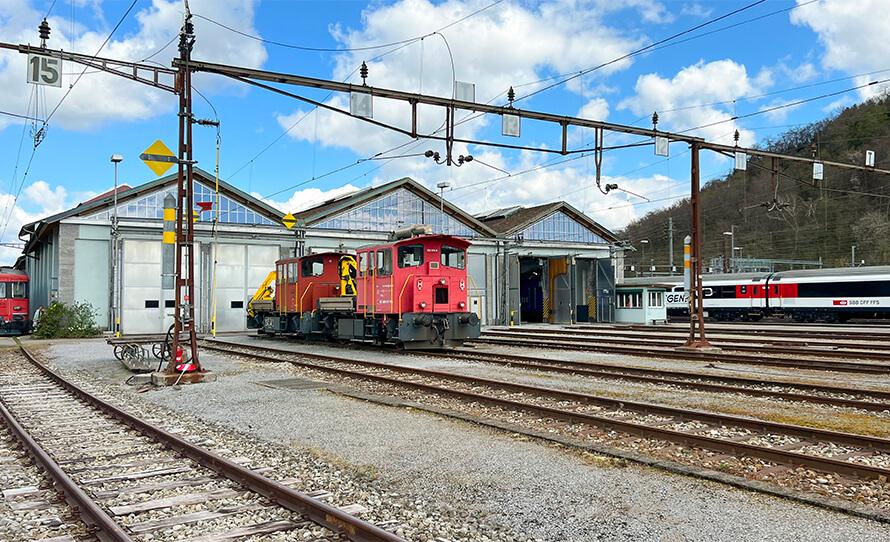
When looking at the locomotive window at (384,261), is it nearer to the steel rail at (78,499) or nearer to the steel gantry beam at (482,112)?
the steel gantry beam at (482,112)

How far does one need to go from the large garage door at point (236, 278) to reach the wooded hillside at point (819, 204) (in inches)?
1188

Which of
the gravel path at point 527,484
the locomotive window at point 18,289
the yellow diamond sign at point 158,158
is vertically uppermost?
the yellow diamond sign at point 158,158

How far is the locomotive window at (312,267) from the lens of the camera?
998 inches

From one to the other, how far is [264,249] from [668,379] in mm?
27467

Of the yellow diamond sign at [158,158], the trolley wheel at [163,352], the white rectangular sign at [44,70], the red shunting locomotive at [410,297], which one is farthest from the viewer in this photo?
the red shunting locomotive at [410,297]

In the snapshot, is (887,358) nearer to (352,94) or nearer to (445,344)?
(445,344)

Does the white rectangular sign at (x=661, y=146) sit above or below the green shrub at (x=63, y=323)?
above

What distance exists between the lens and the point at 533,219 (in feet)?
145

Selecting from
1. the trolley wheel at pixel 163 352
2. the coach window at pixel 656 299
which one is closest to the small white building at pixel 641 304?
the coach window at pixel 656 299

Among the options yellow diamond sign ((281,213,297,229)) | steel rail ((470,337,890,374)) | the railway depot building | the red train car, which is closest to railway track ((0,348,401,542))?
steel rail ((470,337,890,374))

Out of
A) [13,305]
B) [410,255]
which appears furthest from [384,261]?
[13,305]

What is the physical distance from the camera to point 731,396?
11.6 metres

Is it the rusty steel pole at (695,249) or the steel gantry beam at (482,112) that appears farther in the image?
the rusty steel pole at (695,249)

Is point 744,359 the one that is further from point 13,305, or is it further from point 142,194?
point 13,305
